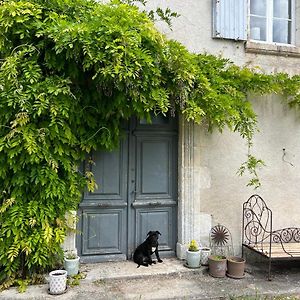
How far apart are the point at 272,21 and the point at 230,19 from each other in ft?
3.18

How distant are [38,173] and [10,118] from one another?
27.3 inches

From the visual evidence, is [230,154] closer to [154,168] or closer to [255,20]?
[154,168]

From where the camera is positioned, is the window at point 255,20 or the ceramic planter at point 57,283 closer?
the ceramic planter at point 57,283

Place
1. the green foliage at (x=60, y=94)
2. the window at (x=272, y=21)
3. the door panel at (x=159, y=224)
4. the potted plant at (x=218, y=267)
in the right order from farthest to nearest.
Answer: the window at (x=272, y=21) < the door panel at (x=159, y=224) < the potted plant at (x=218, y=267) < the green foliage at (x=60, y=94)

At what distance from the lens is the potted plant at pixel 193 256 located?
471cm

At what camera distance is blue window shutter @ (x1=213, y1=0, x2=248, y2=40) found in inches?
204

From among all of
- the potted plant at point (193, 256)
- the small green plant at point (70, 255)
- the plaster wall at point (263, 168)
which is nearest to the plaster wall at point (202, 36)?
the plaster wall at point (263, 168)

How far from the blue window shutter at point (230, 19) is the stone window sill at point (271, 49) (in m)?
0.17

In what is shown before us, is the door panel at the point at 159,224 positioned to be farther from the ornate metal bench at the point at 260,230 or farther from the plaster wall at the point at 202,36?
the plaster wall at the point at 202,36

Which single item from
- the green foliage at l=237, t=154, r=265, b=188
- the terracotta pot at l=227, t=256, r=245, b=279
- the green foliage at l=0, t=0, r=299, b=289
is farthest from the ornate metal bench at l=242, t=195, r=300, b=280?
the green foliage at l=0, t=0, r=299, b=289

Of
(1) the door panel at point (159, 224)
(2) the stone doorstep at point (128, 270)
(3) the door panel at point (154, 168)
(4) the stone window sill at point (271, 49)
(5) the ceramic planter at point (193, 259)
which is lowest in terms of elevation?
(2) the stone doorstep at point (128, 270)

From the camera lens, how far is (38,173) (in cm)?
401

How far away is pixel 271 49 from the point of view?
5.45 m

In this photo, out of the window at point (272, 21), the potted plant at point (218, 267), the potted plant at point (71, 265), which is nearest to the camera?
the potted plant at point (71, 265)
